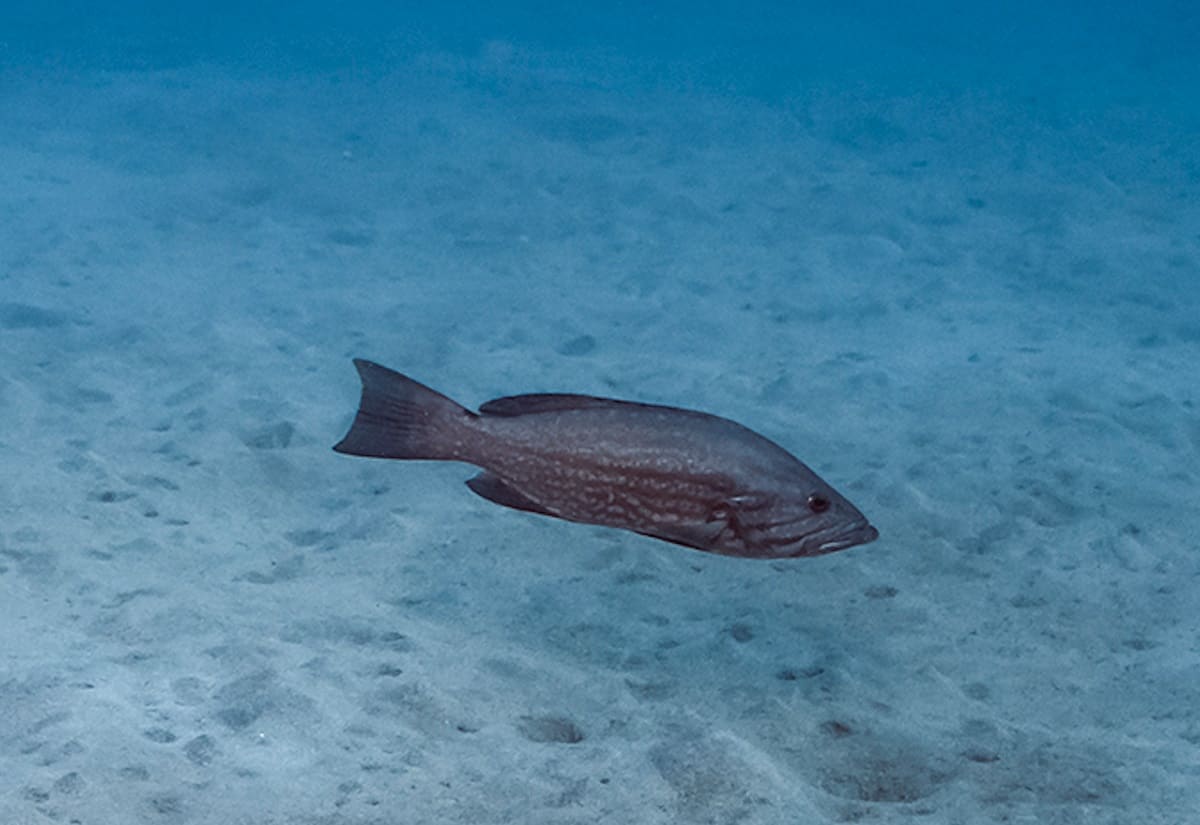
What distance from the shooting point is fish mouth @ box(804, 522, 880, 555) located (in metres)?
3.10

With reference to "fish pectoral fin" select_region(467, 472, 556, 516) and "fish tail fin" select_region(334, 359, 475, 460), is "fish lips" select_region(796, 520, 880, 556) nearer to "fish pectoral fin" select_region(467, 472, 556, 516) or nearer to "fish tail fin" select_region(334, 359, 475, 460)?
"fish pectoral fin" select_region(467, 472, 556, 516)

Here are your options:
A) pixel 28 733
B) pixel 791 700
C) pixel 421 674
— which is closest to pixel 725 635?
pixel 791 700

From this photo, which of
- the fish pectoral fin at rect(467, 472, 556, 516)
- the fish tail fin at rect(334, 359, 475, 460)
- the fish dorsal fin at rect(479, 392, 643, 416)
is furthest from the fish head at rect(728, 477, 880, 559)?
the fish tail fin at rect(334, 359, 475, 460)

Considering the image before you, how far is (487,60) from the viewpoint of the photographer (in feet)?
66.2

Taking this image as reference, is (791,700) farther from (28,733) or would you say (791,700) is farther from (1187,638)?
(28,733)

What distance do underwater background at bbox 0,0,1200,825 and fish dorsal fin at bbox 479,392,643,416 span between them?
4.00ft

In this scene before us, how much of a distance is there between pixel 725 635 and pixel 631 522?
1824 mm

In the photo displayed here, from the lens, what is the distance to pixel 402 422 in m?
3.46

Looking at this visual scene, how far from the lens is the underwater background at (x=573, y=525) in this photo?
375 centimetres

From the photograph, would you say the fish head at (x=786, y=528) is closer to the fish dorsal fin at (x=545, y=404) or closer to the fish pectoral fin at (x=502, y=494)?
the fish dorsal fin at (x=545, y=404)

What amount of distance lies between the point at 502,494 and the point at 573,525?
100 inches

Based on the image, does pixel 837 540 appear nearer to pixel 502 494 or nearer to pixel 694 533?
pixel 694 533

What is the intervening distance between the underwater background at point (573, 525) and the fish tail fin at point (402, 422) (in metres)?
1.06

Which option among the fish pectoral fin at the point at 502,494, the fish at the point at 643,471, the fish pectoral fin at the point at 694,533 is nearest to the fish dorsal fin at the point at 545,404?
the fish at the point at 643,471
